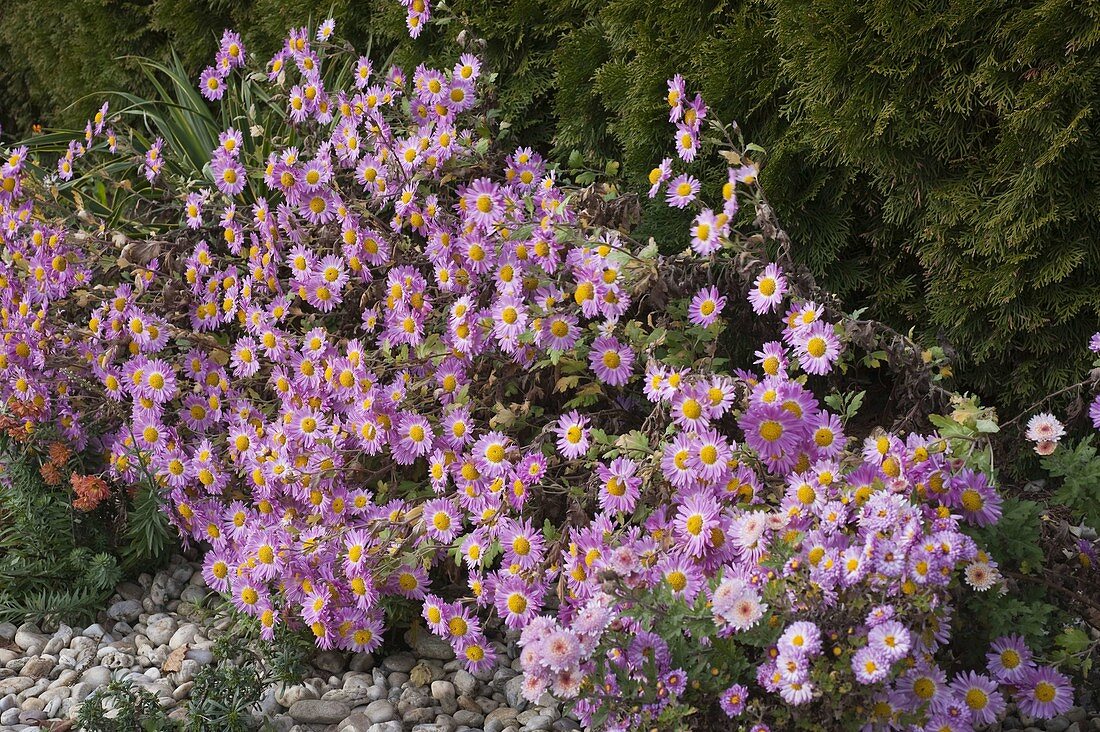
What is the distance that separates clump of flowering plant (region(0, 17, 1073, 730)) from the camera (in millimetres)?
1748

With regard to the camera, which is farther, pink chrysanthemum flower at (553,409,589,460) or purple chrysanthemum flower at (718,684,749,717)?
pink chrysanthemum flower at (553,409,589,460)

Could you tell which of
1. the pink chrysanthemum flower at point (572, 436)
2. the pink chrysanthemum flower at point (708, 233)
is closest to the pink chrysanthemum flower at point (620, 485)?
the pink chrysanthemum flower at point (572, 436)

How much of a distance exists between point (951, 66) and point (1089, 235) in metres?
0.52

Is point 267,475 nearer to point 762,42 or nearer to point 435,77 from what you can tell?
point 435,77

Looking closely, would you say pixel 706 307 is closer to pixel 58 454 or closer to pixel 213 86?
pixel 58 454

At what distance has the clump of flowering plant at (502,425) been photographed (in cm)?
175

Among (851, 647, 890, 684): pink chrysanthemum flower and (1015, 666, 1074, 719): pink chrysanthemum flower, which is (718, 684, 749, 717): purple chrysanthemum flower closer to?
(851, 647, 890, 684): pink chrysanthemum flower

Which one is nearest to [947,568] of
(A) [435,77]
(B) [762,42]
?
(B) [762,42]

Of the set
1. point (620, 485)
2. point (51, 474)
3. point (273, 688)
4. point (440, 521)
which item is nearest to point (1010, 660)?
point (620, 485)

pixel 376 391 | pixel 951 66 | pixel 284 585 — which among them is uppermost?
pixel 951 66

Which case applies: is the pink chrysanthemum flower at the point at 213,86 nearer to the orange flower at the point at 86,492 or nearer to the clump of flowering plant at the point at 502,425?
the clump of flowering plant at the point at 502,425

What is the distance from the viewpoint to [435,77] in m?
2.96

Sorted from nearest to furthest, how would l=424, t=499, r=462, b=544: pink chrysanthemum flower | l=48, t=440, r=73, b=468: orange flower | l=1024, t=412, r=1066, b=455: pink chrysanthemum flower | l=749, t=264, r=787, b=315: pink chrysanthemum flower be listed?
l=1024, t=412, r=1066, b=455: pink chrysanthemum flower, l=749, t=264, r=787, b=315: pink chrysanthemum flower, l=424, t=499, r=462, b=544: pink chrysanthemum flower, l=48, t=440, r=73, b=468: orange flower

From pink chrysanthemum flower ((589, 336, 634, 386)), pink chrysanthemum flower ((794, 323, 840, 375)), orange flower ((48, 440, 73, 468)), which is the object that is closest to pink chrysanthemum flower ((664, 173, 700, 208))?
pink chrysanthemum flower ((589, 336, 634, 386))
